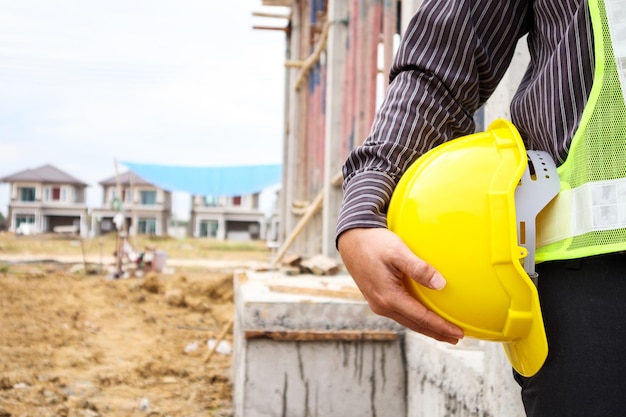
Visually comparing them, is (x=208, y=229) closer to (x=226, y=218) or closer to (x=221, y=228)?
(x=221, y=228)

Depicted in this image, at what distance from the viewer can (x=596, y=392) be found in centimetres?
94

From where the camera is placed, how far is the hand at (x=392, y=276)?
3.51ft

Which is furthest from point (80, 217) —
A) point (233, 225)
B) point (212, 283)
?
point (212, 283)

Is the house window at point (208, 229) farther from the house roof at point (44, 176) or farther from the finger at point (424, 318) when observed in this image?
the finger at point (424, 318)

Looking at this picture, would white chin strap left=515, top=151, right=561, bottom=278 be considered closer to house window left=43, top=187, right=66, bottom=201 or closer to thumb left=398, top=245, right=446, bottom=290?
thumb left=398, top=245, right=446, bottom=290

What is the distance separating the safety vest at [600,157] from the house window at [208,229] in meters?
50.2

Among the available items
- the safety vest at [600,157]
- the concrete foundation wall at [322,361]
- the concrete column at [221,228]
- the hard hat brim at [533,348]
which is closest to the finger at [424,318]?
the hard hat brim at [533,348]

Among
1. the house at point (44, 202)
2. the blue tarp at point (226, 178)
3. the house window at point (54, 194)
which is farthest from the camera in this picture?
the house window at point (54, 194)

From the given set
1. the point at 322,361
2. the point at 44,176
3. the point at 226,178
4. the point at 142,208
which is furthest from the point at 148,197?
the point at 322,361

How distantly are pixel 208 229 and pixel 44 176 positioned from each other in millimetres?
13156

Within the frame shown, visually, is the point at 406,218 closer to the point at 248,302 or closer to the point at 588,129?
the point at 588,129

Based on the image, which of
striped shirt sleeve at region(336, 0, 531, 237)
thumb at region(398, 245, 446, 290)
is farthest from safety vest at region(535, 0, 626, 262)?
striped shirt sleeve at region(336, 0, 531, 237)

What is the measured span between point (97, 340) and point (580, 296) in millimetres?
6499

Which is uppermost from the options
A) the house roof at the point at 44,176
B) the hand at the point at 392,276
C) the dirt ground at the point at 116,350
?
the house roof at the point at 44,176
